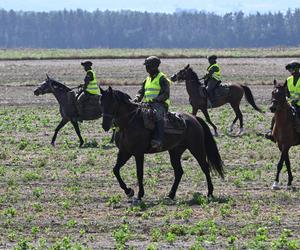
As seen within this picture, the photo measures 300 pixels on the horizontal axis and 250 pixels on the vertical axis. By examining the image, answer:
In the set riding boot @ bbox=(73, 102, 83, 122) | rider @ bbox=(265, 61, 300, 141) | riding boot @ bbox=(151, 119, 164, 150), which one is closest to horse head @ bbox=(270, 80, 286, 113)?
rider @ bbox=(265, 61, 300, 141)

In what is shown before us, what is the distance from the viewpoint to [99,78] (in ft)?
171

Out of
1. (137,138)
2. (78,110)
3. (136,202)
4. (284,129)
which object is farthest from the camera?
(78,110)

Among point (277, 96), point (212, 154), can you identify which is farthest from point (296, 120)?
point (212, 154)

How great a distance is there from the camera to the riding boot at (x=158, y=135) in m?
16.7

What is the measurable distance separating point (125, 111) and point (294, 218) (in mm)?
3597

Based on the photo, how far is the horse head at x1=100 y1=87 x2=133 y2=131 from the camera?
53.7 ft

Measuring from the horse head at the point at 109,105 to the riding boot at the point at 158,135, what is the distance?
758 mm

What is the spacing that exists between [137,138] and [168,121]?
2.41 ft

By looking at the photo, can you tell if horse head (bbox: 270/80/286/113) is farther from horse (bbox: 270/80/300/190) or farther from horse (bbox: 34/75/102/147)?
horse (bbox: 34/75/102/147)

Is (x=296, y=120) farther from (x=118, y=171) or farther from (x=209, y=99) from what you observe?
(x=209, y=99)

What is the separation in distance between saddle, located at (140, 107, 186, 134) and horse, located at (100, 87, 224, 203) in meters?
0.08

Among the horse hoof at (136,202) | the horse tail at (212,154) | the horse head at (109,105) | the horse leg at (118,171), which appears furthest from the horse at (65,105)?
the horse hoof at (136,202)

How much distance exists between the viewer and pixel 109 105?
16.5 m

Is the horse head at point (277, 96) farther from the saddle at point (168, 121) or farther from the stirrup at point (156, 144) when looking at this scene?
the stirrup at point (156, 144)
